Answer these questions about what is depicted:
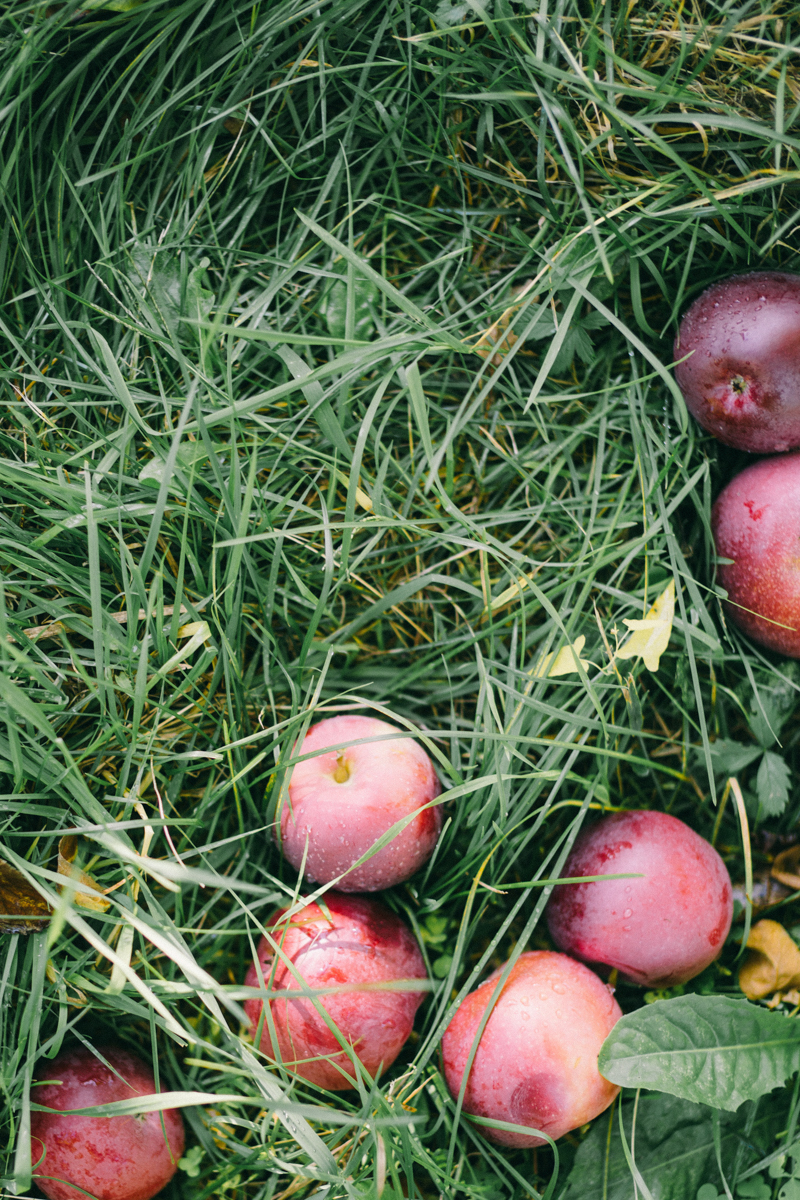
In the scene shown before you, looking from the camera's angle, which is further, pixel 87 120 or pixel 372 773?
pixel 87 120

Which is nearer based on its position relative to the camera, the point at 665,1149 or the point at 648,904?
the point at 648,904

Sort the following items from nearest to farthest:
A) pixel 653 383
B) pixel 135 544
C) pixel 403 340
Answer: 1. pixel 403 340
2. pixel 135 544
3. pixel 653 383

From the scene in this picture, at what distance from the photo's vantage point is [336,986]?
156 cm

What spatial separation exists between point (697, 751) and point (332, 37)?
180 cm

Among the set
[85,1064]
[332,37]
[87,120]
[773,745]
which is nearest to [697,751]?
[773,745]

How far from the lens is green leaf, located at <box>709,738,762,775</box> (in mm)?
1843

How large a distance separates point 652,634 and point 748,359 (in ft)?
1.91

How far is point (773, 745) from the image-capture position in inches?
75.0

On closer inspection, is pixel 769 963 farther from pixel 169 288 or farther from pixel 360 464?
pixel 169 288

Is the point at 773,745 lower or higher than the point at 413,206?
lower

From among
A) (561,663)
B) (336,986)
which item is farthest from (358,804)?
(561,663)

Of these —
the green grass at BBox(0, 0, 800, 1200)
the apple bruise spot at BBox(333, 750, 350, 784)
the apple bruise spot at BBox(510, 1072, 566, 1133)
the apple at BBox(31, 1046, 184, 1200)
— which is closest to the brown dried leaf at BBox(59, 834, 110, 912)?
the green grass at BBox(0, 0, 800, 1200)

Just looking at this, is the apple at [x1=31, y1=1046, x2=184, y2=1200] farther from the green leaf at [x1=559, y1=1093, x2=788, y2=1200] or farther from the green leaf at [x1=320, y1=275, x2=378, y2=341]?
the green leaf at [x1=320, y1=275, x2=378, y2=341]

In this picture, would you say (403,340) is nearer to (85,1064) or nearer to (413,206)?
(413,206)
